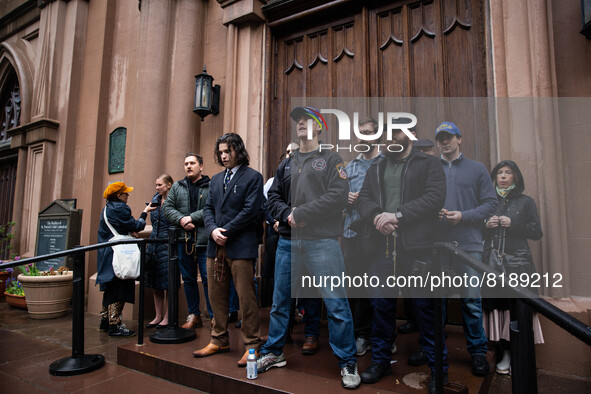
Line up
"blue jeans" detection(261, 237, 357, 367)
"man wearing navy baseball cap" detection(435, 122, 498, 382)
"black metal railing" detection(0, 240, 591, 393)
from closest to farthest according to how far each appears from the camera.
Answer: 1. "black metal railing" detection(0, 240, 591, 393)
2. "blue jeans" detection(261, 237, 357, 367)
3. "man wearing navy baseball cap" detection(435, 122, 498, 382)

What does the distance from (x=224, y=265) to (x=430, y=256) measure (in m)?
1.60

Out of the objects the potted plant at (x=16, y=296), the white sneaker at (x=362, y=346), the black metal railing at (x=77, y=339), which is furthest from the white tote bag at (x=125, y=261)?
the potted plant at (x=16, y=296)

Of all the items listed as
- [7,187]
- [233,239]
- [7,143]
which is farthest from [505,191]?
[7,187]

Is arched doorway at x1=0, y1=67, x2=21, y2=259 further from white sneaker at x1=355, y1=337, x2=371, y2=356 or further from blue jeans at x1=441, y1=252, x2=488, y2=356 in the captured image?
blue jeans at x1=441, y1=252, x2=488, y2=356

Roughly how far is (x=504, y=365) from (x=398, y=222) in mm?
1480

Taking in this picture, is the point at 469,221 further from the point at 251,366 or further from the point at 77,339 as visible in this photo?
the point at 77,339

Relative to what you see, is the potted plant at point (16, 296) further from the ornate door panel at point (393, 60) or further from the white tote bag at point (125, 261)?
the ornate door panel at point (393, 60)

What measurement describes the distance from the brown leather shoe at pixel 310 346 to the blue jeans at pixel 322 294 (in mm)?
359

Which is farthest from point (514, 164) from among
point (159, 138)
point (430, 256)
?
point (159, 138)

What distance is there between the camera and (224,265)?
3102mm

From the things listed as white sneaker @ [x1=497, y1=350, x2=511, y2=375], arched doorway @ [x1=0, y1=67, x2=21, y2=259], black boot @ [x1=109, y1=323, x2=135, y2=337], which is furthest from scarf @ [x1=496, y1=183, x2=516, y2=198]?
arched doorway @ [x1=0, y1=67, x2=21, y2=259]

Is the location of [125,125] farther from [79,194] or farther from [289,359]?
[289,359]

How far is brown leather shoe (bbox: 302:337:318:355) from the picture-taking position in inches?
123

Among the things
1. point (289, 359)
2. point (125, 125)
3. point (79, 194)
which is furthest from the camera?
point (79, 194)
